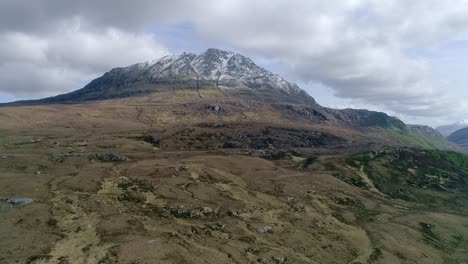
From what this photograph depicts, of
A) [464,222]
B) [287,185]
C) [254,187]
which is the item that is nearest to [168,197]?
[254,187]

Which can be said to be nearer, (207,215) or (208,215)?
(207,215)

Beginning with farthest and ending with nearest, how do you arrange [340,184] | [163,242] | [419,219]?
[340,184] → [419,219] → [163,242]

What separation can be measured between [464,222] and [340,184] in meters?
46.0

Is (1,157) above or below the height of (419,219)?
above

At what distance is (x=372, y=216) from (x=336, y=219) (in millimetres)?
15991

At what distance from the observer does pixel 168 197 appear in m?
120

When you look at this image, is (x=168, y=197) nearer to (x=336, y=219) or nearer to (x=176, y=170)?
(x=176, y=170)

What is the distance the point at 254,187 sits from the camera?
482ft

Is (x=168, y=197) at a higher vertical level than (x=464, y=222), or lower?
higher

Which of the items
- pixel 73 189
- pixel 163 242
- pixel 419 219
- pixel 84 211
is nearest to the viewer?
pixel 163 242

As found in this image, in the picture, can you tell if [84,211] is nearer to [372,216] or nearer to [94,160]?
[94,160]

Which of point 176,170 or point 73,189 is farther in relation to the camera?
point 176,170

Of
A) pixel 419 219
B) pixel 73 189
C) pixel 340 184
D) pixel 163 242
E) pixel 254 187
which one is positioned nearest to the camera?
pixel 163 242

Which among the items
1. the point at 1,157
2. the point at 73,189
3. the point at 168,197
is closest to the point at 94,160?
the point at 1,157
